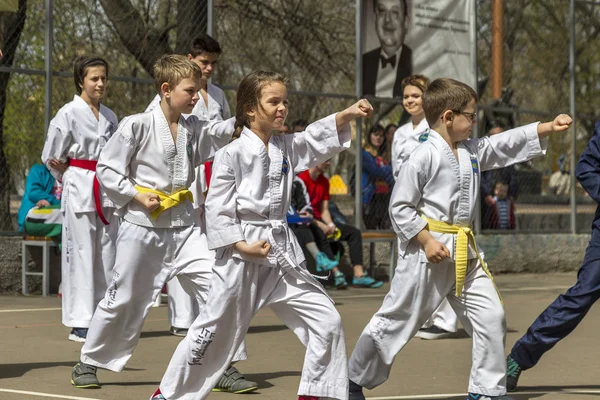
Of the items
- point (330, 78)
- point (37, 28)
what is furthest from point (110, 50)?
point (330, 78)

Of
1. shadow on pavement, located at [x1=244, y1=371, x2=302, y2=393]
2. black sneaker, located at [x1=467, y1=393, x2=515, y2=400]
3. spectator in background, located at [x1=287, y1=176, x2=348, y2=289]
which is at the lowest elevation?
shadow on pavement, located at [x1=244, y1=371, x2=302, y2=393]

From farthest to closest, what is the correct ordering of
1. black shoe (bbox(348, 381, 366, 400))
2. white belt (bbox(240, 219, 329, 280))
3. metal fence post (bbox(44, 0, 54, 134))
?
metal fence post (bbox(44, 0, 54, 134)), black shoe (bbox(348, 381, 366, 400)), white belt (bbox(240, 219, 329, 280))

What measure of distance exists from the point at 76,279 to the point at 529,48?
9044 millimetres

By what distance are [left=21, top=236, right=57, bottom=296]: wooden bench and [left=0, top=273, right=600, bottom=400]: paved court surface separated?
0.76m

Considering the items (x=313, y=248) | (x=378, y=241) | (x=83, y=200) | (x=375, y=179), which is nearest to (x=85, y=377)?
(x=83, y=200)

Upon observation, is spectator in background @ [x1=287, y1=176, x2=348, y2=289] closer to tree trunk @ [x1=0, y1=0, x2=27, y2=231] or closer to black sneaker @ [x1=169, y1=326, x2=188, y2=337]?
tree trunk @ [x1=0, y1=0, x2=27, y2=231]

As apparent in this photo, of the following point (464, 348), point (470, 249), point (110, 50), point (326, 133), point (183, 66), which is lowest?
point (464, 348)

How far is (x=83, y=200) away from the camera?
8.23m

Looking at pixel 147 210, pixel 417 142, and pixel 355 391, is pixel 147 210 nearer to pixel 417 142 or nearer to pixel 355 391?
pixel 355 391

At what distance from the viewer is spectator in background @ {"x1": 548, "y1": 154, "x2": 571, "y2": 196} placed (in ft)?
51.6

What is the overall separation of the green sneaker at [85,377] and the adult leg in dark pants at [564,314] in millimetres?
2262

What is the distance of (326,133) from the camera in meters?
5.56

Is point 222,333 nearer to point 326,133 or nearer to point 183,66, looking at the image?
point 326,133

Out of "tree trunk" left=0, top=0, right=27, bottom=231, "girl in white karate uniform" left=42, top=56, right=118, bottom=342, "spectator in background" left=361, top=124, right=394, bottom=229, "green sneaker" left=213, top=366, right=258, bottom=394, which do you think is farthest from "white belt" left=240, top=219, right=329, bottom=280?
"spectator in background" left=361, top=124, right=394, bottom=229
